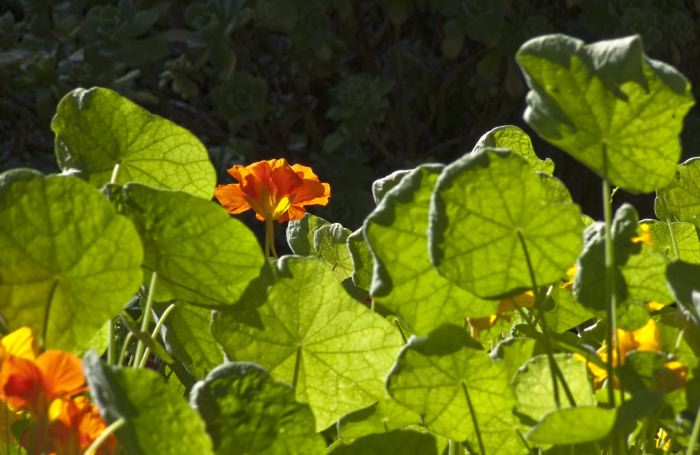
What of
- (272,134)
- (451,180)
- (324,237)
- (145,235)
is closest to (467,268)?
(451,180)

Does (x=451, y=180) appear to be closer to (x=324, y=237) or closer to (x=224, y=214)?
(x=224, y=214)

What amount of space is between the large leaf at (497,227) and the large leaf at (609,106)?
26 millimetres

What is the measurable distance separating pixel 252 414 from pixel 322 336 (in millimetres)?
108

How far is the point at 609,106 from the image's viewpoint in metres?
0.51

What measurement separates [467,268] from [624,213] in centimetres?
8

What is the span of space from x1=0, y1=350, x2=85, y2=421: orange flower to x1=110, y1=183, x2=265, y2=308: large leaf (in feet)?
0.29

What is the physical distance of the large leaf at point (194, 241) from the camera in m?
0.54

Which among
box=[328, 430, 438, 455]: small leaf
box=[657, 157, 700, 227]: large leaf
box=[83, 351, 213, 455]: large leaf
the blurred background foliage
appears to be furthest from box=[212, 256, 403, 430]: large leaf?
the blurred background foliage

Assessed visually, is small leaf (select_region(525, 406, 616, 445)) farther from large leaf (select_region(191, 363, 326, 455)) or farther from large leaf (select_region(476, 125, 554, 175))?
large leaf (select_region(476, 125, 554, 175))

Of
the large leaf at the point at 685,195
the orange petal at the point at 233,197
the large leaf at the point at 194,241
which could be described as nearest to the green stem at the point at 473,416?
the large leaf at the point at 194,241

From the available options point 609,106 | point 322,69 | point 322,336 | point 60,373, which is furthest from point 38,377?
point 322,69

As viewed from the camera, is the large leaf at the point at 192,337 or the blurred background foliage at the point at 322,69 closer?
the large leaf at the point at 192,337

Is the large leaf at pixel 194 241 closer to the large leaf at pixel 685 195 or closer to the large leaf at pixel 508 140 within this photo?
the large leaf at pixel 508 140

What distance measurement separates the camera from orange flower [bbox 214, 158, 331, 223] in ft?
2.99
